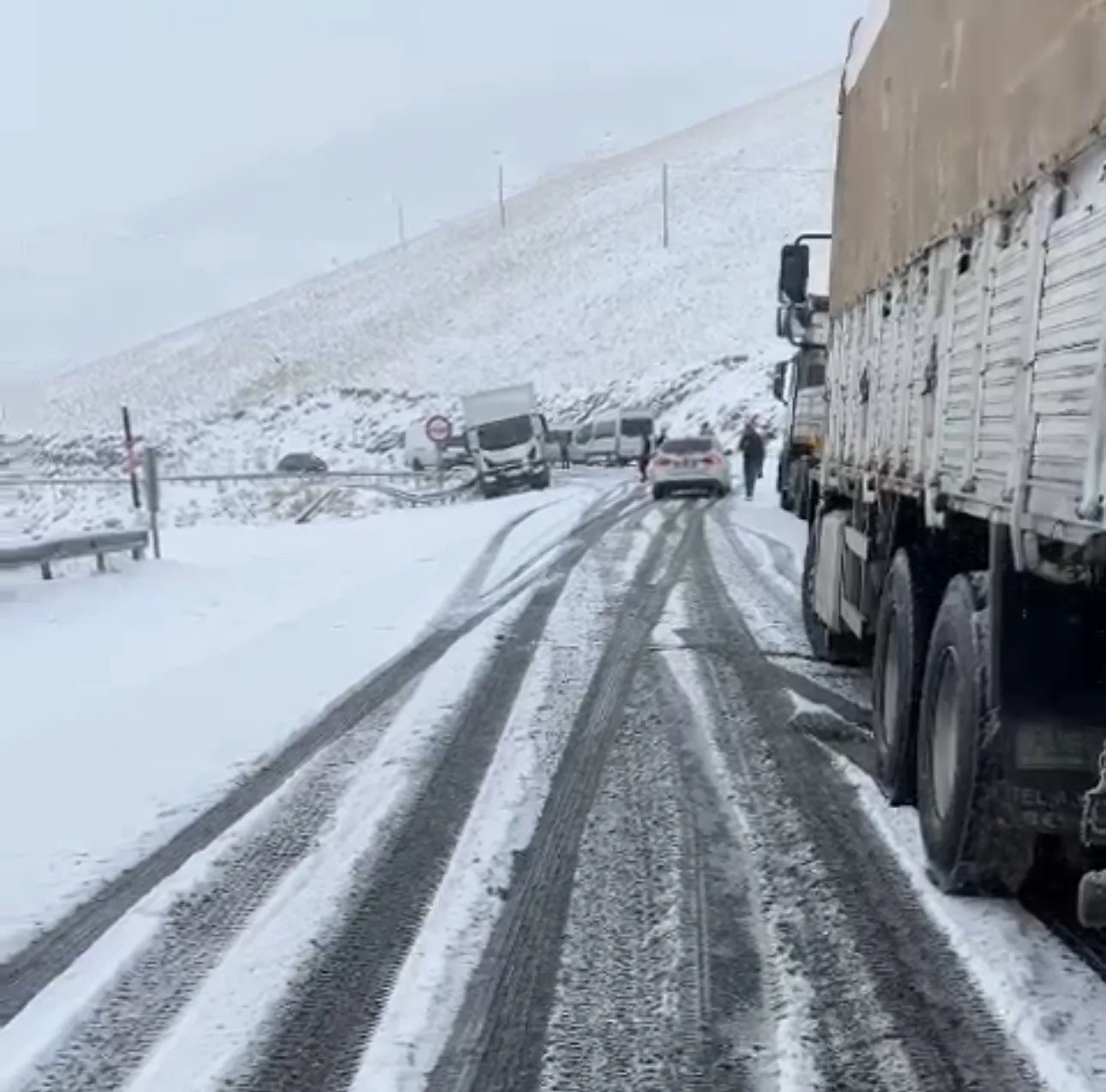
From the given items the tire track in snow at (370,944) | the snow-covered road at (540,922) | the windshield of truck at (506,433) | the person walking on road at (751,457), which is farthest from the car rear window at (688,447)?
the tire track in snow at (370,944)

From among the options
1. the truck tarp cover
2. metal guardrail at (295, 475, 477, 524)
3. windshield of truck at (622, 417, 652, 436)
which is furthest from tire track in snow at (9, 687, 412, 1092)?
windshield of truck at (622, 417, 652, 436)

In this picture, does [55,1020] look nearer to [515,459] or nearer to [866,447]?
[866,447]

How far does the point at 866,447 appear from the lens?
797cm

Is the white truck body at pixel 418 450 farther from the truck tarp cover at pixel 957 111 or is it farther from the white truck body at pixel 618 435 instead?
the truck tarp cover at pixel 957 111

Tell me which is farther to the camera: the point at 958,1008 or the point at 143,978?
the point at 143,978

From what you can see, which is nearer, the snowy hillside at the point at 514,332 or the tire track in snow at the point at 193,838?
the tire track in snow at the point at 193,838

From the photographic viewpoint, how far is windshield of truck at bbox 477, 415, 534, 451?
37.7 metres

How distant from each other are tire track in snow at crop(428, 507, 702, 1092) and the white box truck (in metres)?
28.7

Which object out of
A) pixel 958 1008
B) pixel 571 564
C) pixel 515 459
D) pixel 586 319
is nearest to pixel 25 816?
pixel 958 1008

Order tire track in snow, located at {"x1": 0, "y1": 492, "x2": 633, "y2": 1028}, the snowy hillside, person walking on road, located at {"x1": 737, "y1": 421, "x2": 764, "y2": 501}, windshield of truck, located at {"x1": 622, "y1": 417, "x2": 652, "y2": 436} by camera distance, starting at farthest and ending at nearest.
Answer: the snowy hillside < windshield of truck, located at {"x1": 622, "y1": 417, "x2": 652, "y2": 436} < person walking on road, located at {"x1": 737, "y1": 421, "x2": 764, "y2": 501} < tire track in snow, located at {"x1": 0, "y1": 492, "x2": 633, "y2": 1028}

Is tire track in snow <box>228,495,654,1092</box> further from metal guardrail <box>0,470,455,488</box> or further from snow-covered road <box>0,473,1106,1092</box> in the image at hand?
metal guardrail <box>0,470,455,488</box>

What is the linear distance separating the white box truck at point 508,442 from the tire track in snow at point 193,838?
84.7ft

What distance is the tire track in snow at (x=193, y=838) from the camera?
4617mm

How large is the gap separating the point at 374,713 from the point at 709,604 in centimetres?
556
